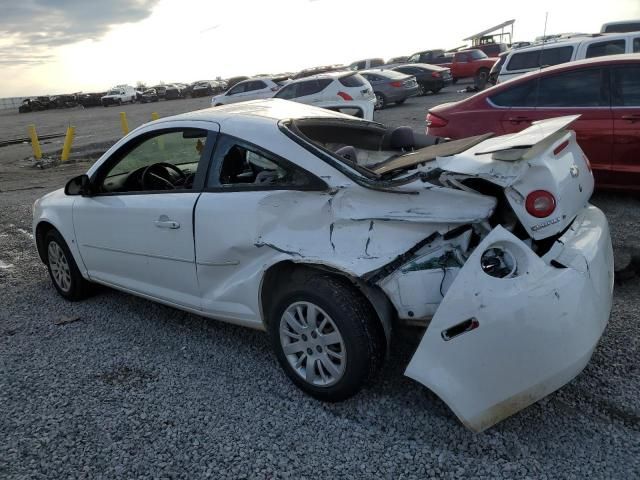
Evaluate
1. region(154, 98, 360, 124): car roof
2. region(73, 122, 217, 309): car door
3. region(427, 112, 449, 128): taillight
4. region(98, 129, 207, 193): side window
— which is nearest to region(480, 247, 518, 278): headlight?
region(154, 98, 360, 124): car roof

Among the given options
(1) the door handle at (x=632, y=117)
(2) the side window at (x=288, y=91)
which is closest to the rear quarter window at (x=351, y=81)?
(2) the side window at (x=288, y=91)

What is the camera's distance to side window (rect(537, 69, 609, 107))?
5.53 metres

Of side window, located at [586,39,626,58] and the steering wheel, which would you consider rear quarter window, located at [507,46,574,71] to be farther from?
the steering wheel

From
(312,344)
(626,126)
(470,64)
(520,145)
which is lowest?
(470,64)

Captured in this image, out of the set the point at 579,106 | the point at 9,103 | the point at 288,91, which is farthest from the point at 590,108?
the point at 9,103

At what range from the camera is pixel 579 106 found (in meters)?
5.61

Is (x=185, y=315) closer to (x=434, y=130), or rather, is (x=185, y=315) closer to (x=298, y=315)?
(x=298, y=315)

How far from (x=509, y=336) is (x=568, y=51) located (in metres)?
9.39

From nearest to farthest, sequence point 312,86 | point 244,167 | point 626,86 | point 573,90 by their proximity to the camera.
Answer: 1. point 244,167
2. point 626,86
3. point 573,90
4. point 312,86

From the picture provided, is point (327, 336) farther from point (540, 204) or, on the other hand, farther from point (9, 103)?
point (9, 103)

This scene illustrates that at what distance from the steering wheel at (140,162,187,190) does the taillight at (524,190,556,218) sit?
257cm

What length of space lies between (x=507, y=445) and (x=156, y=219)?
2.40 meters

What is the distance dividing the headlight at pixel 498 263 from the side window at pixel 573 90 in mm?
3933

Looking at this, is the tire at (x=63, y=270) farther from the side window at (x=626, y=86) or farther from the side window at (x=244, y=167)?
the side window at (x=626, y=86)
